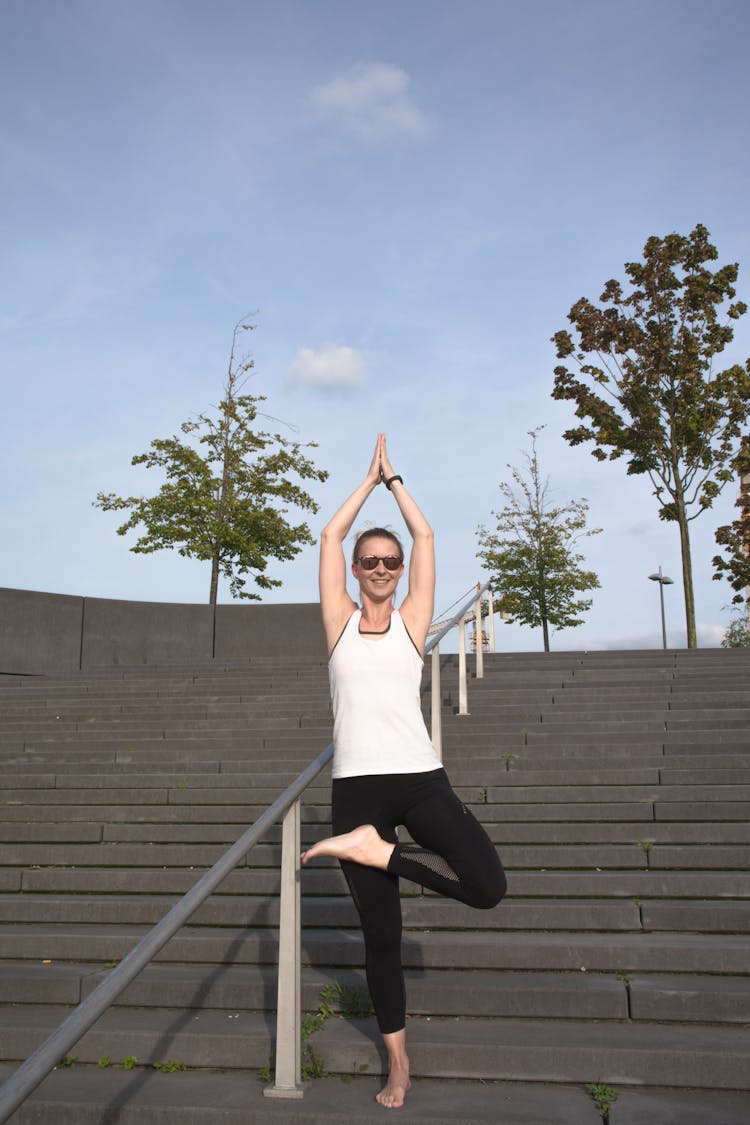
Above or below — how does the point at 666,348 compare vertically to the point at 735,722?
above

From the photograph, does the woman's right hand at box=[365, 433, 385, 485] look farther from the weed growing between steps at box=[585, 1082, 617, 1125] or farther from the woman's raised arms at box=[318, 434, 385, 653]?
the weed growing between steps at box=[585, 1082, 617, 1125]

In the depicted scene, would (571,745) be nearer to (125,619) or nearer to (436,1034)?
(436,1034)

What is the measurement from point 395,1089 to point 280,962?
20.2 inches

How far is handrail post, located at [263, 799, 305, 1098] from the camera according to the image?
3.03m

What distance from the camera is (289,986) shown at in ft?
9.93

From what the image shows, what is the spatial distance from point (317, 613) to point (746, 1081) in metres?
14.7

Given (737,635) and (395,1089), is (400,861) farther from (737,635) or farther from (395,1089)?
(737,635)

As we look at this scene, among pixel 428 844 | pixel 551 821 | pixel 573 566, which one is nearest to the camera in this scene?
pixel 428 844

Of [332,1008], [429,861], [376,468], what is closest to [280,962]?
[429,861]

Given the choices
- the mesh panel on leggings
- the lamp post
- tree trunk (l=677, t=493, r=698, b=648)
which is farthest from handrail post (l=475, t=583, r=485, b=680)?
the lamp post

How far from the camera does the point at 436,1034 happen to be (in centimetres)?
343

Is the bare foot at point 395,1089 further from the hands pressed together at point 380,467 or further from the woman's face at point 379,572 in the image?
the hands pressed together at point 380,467

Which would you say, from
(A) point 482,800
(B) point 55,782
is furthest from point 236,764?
(A) point 482,800

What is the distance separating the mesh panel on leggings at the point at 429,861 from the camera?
9.05 ft
